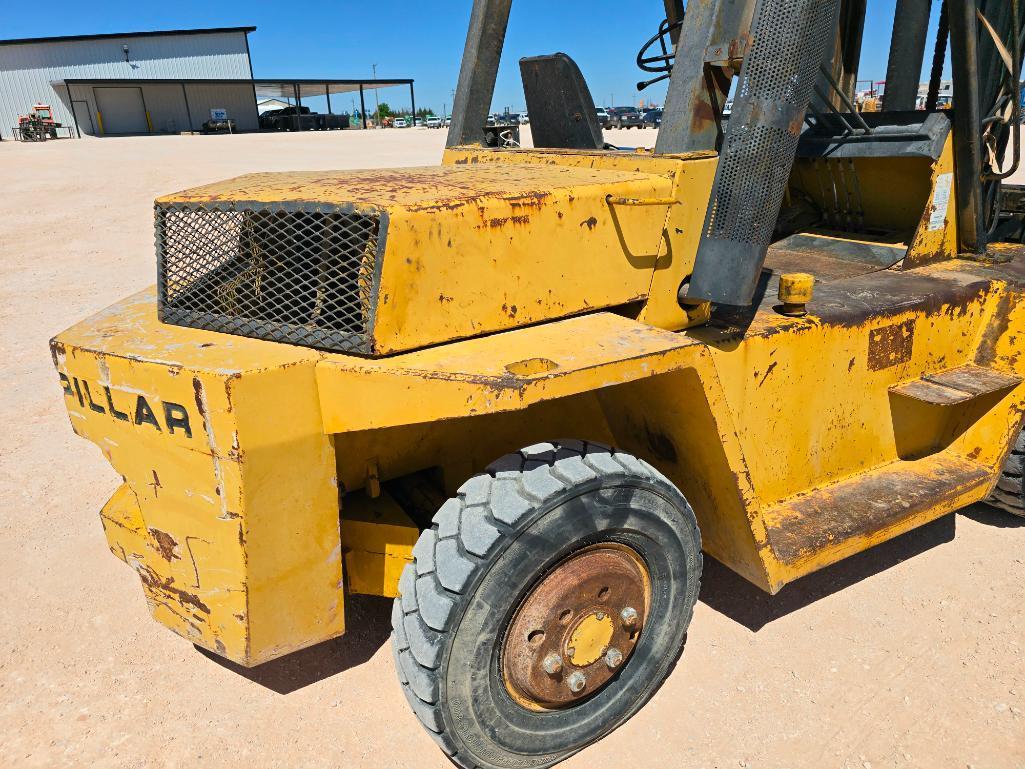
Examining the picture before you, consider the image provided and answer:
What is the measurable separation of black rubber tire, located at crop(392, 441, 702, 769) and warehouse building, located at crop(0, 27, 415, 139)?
44192 millimetres

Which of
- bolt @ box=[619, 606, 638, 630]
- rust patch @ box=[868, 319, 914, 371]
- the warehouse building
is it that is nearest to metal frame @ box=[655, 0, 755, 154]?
A: rust patch @ box=[868, 319, 914, 371]

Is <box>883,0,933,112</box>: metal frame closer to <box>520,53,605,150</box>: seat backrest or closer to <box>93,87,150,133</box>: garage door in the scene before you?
<box>520,53,605,150</box>: seat backrest

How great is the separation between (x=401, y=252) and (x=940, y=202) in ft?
8.75

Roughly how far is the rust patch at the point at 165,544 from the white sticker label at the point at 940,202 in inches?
130

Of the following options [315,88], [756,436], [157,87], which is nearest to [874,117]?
[756,436]

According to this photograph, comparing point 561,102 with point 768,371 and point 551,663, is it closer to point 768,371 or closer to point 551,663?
point 768,371

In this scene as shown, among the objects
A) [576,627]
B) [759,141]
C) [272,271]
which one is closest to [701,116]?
[759,141]

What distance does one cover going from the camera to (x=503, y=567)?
208 centimetres

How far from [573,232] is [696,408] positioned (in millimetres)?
667

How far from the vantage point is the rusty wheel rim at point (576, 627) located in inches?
88.4

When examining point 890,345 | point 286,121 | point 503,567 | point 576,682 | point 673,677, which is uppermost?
point 286,121

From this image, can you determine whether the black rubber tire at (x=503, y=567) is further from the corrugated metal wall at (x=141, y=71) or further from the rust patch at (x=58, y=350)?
the corrugated metal wall at (x=141, y=71)

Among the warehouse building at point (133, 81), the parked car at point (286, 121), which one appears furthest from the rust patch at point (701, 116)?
the parked car at point (286, 121)

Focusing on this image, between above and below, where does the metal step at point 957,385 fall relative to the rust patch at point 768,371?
below
